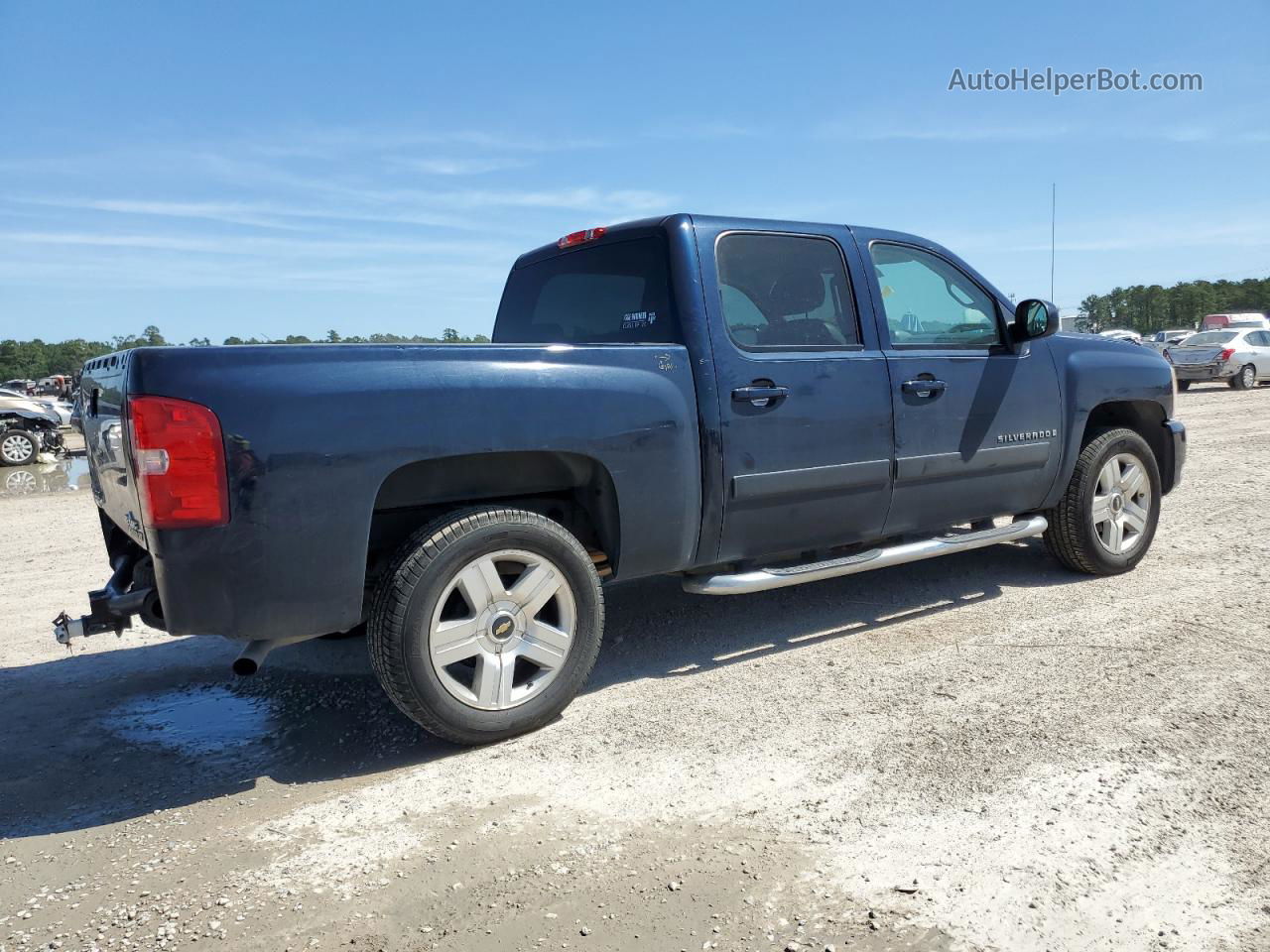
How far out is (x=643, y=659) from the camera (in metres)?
4.32

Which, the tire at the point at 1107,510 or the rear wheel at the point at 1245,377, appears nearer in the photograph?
the tire at the point at 1107,510

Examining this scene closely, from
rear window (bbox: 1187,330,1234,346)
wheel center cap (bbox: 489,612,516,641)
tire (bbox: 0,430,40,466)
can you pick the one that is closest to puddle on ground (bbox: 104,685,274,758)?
wheel center cap (bbox: 489,612,516,641)

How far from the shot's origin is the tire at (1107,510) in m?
5.26

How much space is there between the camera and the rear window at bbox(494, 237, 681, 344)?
3.99 metres

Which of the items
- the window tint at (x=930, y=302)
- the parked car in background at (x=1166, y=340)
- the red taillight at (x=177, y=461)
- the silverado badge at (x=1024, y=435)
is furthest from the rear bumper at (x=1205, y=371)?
the red taillight at (x=177, y=461)

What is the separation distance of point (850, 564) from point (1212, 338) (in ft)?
75.9

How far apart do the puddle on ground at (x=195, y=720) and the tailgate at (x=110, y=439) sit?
0.85m

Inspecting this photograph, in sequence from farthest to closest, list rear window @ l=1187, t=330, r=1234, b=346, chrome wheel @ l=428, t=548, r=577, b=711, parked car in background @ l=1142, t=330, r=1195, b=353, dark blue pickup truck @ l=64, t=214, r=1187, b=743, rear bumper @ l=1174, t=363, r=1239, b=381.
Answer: parked car in background @ l=1142, t=330, r=1195, b=353, rear window @ l=1187, t=330, r=1234, b=346, rear bumper @ l=1174, t=363, r=1239, b=381, chrome wheel @ l=428, t=548, r=577, b=711, dark blue pickup truck @ l=64, t=214, r=1187, b=743

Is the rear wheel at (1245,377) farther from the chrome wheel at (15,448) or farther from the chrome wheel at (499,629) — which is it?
the chrome wheel at (15,448)

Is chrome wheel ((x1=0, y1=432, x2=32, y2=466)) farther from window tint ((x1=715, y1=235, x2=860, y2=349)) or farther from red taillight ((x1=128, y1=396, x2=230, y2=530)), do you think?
window tint ((x1=715, y1=235, x2=860, y2=349))

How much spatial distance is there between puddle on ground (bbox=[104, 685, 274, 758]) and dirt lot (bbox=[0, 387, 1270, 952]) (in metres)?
0.02

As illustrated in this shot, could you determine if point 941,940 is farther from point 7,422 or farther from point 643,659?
point 7,422

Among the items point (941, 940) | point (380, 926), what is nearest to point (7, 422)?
point (380, 926)

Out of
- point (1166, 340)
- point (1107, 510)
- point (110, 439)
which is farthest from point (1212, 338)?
point (110, 439)
